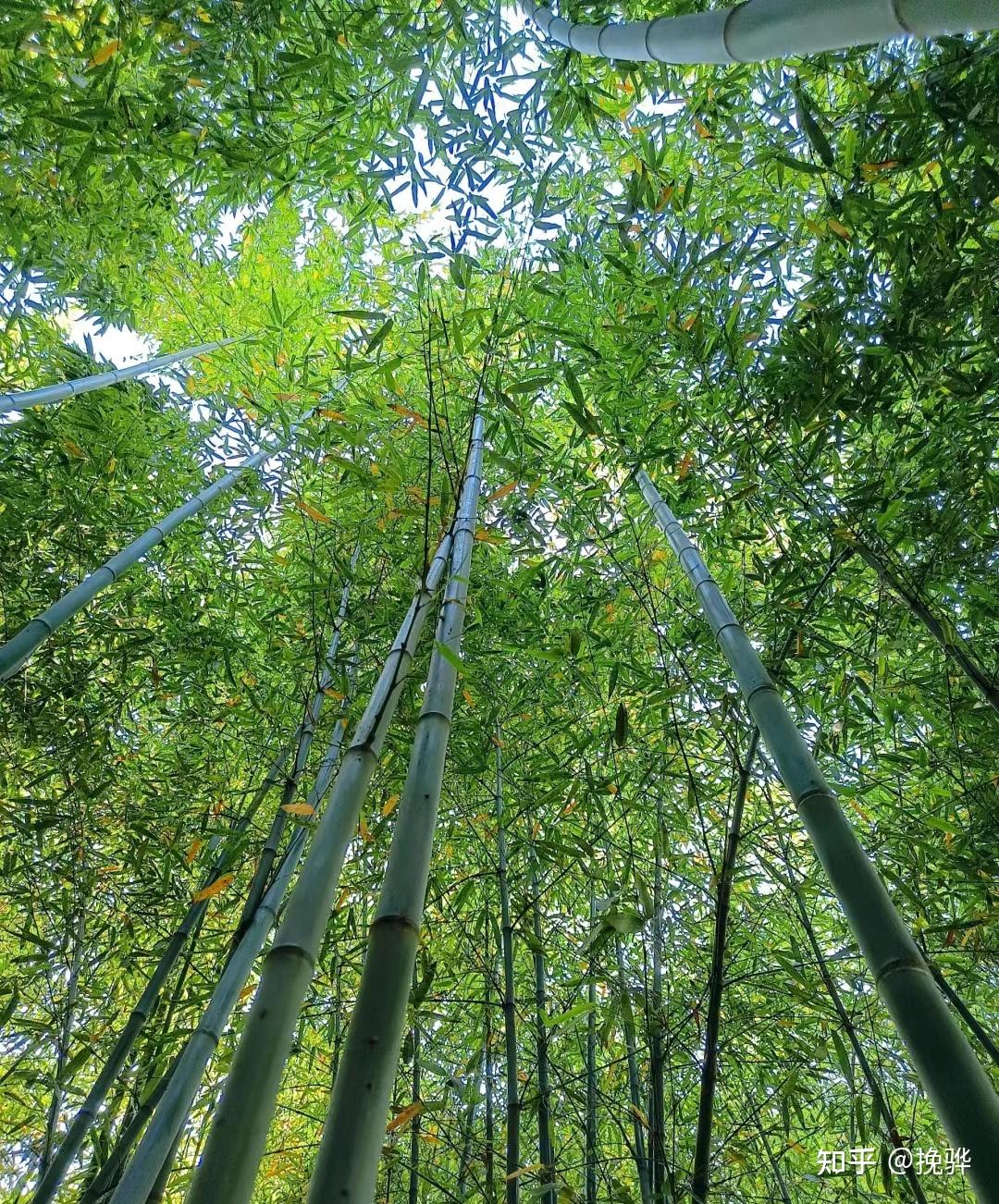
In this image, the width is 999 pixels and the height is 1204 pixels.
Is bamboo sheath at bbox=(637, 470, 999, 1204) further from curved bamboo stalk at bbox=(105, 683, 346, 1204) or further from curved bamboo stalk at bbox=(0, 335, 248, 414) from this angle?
curved bamboo stalk at bbox=(0, 335, 248, 414)

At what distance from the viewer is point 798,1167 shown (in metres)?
3.06

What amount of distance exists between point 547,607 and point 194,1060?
7.28 feet

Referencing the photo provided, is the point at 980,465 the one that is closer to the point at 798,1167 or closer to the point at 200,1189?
the point at 200,1189

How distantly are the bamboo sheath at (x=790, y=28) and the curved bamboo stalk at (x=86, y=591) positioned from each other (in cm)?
241

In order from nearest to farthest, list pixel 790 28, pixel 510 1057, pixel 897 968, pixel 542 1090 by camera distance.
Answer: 1. pixel 897 968
2. pixel 790 28
3. pixel 510 1057
4. pixel 542 1090

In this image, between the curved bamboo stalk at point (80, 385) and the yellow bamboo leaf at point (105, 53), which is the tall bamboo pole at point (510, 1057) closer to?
the curved bamboo stalk at point (80, 385)

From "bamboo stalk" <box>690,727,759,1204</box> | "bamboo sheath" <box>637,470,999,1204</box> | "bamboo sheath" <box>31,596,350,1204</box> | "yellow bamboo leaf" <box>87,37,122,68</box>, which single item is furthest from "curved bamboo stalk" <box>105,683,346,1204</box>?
"yellow bamboo leaf" <box>87,37,122,68</box>

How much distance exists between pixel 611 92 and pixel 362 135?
3.23ft

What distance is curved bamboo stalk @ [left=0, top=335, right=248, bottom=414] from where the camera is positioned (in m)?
2.92

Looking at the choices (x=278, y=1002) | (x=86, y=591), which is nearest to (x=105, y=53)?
(x=86, y=591)

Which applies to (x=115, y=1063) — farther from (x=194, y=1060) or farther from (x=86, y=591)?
(x=86, y=591)

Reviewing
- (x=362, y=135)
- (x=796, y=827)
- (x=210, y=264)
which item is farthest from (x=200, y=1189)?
(x=210, y=264)

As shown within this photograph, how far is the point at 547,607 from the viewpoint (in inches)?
131

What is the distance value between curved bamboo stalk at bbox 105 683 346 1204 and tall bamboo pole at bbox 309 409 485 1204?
73 centimetres
